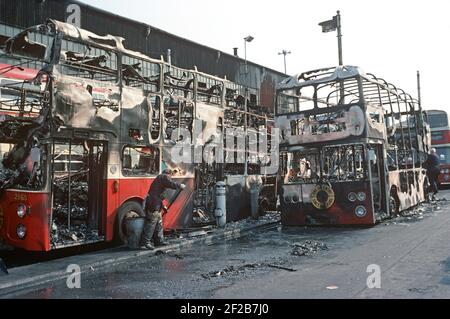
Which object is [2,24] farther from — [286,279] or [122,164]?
[286,279]

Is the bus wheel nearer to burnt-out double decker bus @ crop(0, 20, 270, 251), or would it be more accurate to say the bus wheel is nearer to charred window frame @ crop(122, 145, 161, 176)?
burnt-out double decker bus @ crop(0, 20, 270, 251)

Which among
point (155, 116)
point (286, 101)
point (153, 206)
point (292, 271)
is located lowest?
point (292, 271)

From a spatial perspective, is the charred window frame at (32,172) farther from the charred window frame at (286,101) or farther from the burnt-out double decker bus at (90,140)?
the charred window frame at (286,101)

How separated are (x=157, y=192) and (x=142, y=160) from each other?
1344 mm

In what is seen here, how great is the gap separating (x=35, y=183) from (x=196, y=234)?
3786mm

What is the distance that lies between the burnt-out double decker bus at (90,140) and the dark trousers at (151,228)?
0.54 metres

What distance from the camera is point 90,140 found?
7953 mm

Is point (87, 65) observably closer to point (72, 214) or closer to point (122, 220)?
point (72, 214)

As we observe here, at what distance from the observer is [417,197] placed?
14219 millimetres

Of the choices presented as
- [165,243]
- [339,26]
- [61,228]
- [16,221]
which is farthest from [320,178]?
[339,26]

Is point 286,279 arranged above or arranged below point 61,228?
below

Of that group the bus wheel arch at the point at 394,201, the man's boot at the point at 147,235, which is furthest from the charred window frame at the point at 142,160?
the bus wheel arch at the point at 394,201

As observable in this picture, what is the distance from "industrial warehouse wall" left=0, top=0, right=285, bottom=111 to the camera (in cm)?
2078

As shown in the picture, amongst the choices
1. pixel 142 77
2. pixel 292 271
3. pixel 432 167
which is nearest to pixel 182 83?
pixel 142 77
